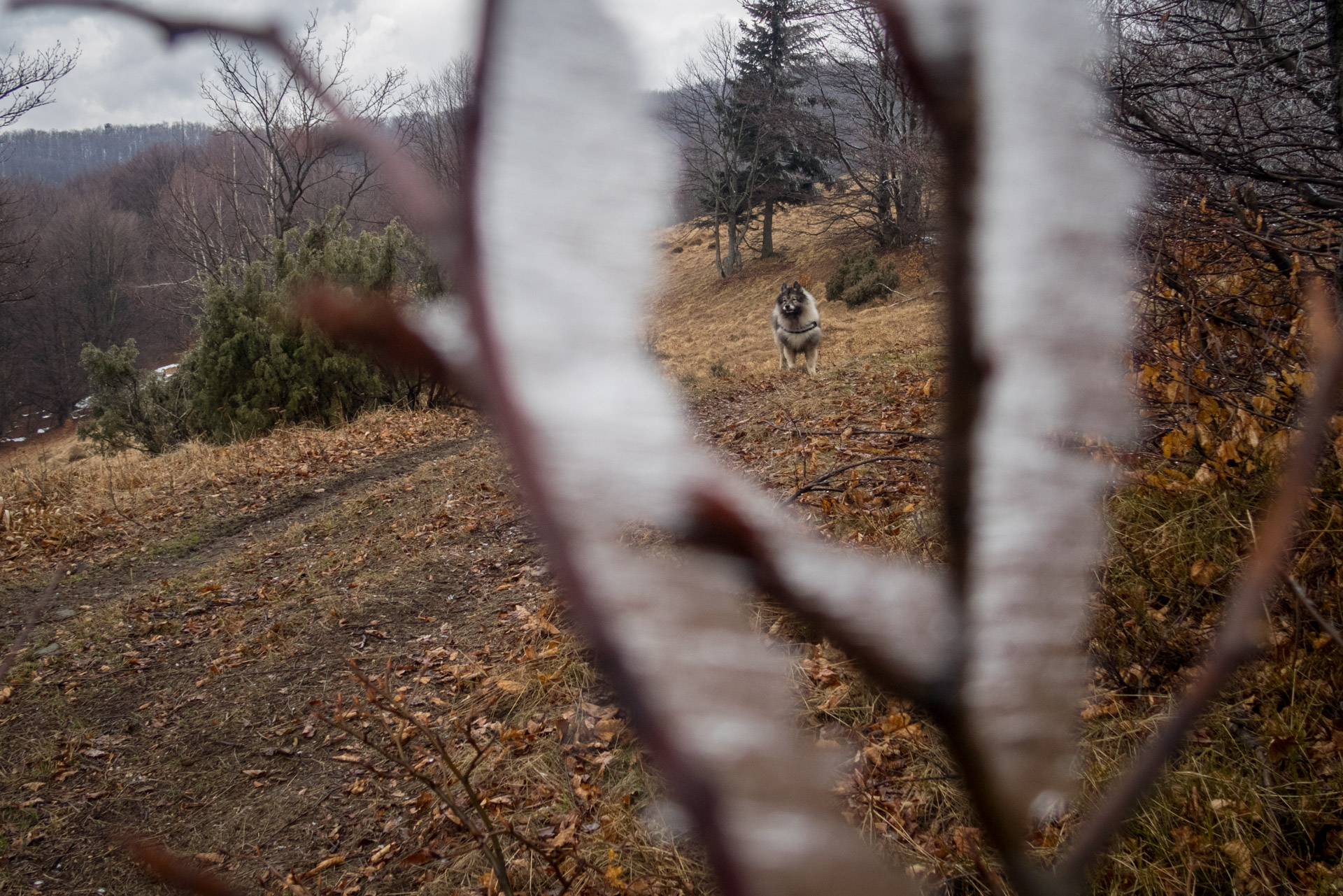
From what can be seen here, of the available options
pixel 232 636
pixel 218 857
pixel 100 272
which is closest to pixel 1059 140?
pixel 218 857

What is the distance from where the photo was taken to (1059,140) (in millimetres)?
163

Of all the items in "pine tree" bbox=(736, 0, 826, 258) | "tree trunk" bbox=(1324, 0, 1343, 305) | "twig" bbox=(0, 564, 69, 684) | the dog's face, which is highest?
"tree trunk" bbox=(1324, 0, 1343, 305)

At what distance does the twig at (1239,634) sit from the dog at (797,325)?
8800 millimetres

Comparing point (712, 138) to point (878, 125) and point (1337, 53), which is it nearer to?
point (878, 125)

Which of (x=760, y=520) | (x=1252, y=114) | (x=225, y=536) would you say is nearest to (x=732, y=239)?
(x=760, y=520)

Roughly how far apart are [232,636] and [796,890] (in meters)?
4.75

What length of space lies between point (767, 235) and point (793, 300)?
7357mm

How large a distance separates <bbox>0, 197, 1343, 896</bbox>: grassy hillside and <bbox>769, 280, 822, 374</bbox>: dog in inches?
109

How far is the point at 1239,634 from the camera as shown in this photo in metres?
0.24

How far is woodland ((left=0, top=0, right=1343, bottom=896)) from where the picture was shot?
0.17m

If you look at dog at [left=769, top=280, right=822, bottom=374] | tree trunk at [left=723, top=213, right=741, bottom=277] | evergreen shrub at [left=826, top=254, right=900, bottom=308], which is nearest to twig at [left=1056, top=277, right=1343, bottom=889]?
tree trunk at [left=723, top=213, right=741, bottom=277]

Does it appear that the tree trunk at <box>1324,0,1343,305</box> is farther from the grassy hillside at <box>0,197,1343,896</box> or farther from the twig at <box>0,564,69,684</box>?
the twig at <box>0,564,69,684</box>

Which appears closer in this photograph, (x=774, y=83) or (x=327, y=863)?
(x=774, y=83)

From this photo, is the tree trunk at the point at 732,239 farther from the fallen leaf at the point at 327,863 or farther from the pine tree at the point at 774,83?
the fallen leaf at the point at 327,863
